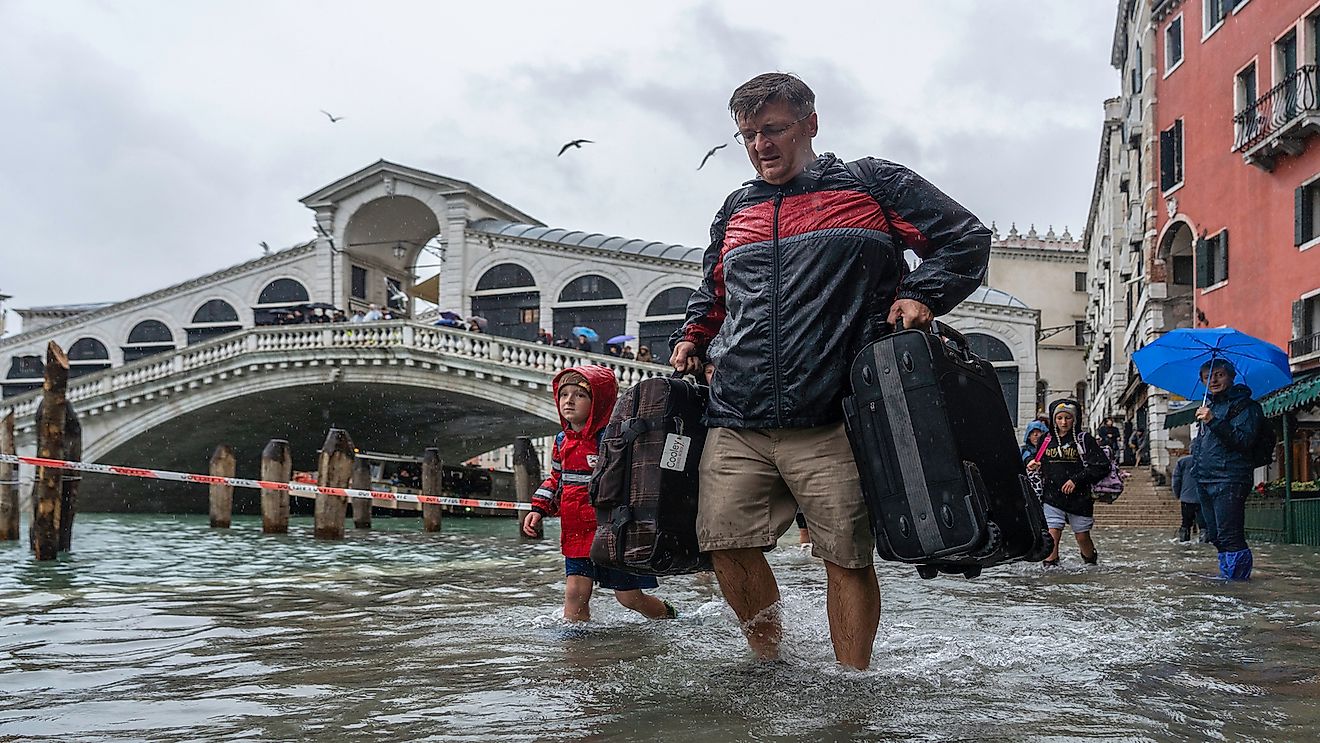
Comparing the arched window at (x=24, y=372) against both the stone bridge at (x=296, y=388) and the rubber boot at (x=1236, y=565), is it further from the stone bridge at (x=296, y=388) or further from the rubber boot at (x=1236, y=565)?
the rubber boot at (x=1236, y=565)

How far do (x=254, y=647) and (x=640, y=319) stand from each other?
1181 inches

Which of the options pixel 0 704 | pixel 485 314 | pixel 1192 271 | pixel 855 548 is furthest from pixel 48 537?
pixel 485 314

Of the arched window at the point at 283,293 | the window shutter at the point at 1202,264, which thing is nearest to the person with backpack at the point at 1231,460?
the window shutter at the point at 1202,264

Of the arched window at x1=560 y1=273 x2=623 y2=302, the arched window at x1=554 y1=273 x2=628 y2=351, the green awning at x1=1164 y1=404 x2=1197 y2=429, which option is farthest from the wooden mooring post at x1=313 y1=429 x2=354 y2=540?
the arched window at x1=560 y1=273 x2=623 y2=302

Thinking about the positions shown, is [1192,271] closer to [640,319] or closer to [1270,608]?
[640,319]

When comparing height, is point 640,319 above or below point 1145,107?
below

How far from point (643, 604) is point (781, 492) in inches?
69.1

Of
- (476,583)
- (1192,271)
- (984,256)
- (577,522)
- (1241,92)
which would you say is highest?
(1241,92)

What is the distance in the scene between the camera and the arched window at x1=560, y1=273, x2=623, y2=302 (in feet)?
115

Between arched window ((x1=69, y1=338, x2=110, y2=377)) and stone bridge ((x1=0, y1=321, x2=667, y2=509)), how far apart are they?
308 inches

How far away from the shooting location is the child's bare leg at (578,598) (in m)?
5.02

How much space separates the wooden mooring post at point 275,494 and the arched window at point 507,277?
19.0 meters

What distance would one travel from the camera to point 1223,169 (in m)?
20.3

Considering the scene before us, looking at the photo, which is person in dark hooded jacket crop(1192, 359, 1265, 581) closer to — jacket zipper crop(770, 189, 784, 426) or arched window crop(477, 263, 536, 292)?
jacket zipper crop(770, 189, 784, 426)
